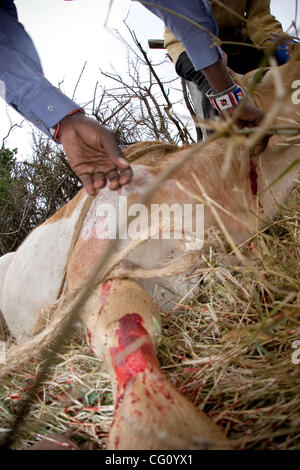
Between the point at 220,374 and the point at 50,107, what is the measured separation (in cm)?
99

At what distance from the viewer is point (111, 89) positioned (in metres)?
2.74

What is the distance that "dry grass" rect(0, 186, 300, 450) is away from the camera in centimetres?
58

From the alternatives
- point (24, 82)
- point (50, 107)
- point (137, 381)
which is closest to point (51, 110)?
point (50, 107)

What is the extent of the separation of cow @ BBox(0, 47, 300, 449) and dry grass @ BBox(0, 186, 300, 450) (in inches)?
3.3

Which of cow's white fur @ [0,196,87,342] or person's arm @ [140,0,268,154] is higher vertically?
person's arm @ [140,0,268,154]

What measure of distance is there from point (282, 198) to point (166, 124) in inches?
75.3

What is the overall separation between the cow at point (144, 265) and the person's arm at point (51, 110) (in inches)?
3.4

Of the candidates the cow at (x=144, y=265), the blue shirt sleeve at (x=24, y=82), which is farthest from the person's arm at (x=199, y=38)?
the blue shirt sleeve at (x=24, y=82)

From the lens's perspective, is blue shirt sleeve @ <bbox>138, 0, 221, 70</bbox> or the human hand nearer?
the human hand

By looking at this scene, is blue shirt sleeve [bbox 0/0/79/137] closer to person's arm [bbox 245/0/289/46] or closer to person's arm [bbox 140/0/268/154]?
person's arm [bbox 140/0/268/154]

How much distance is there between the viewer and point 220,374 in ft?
2.25

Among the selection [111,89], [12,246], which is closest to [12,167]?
[12,246]

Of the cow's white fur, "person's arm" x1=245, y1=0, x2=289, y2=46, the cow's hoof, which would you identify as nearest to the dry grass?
the cow's hoof

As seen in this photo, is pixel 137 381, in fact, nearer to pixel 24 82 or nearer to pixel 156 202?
pixel 156 202
